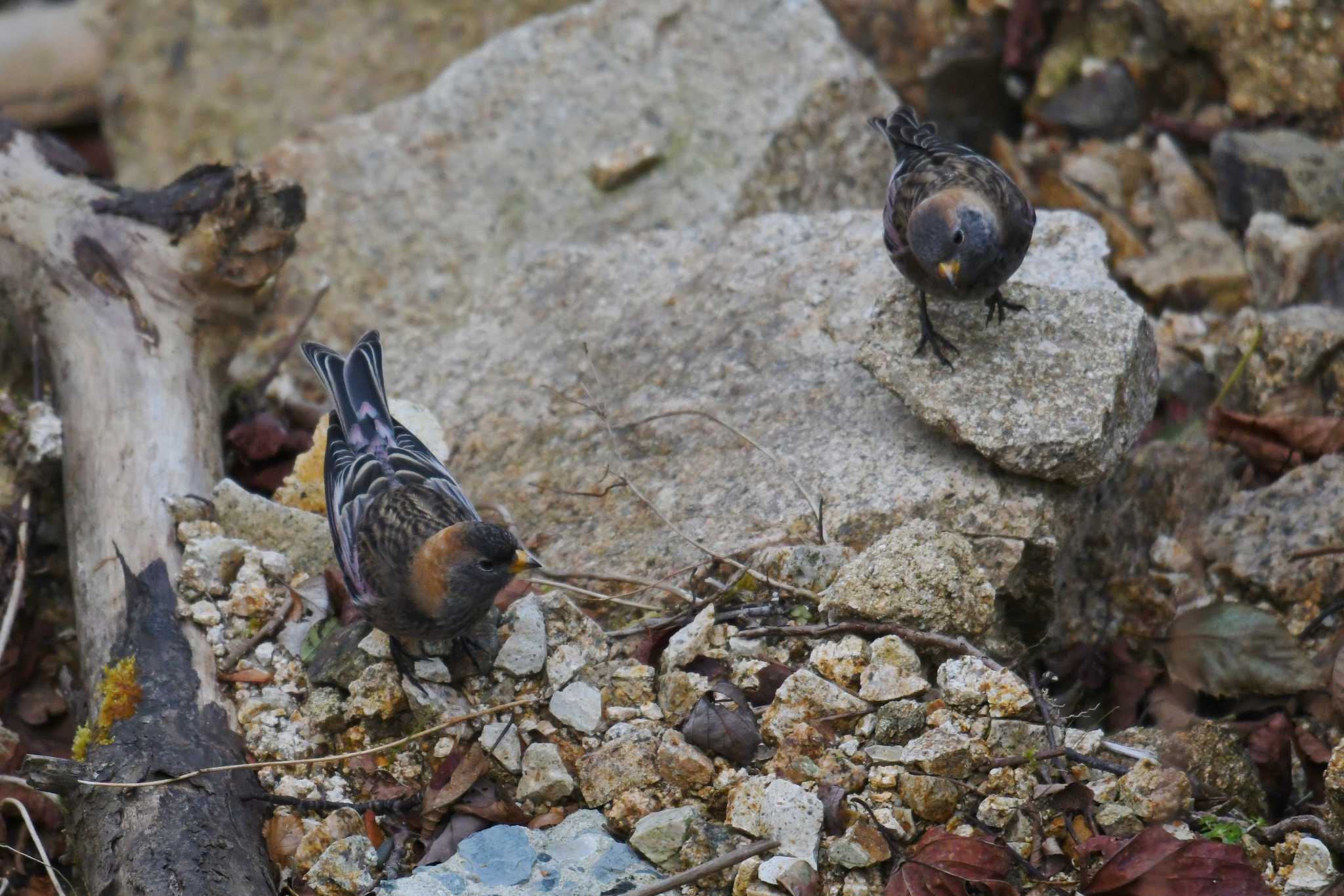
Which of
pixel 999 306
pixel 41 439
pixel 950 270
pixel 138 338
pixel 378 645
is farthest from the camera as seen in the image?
pixel 138 338

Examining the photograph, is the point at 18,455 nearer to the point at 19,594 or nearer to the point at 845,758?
the point at 19,594

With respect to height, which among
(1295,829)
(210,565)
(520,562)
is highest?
(520,562)

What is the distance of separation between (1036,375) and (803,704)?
140 centimetres

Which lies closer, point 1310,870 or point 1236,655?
point 1310,870

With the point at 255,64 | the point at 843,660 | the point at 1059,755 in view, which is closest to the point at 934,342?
the point at 843,660

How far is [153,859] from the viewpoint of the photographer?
12.0 feet

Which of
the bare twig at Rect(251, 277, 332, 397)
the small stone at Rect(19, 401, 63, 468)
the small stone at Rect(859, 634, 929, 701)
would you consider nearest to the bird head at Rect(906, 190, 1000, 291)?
the small stone at Rect(859, 634, 929, 701)

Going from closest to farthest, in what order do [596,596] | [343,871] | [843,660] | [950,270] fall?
[343,871] → [843,660] → [950,270] → [596,596]

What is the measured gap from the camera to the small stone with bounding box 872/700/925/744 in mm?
3727

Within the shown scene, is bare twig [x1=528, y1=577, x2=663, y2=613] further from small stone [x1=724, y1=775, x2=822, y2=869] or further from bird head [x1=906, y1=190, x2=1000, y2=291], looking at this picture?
bird head [x1=906, y1=190, x2=1000, y2=291]

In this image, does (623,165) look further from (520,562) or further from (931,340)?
(520,562)

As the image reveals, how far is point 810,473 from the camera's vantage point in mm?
4703

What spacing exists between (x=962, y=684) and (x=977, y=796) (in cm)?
30

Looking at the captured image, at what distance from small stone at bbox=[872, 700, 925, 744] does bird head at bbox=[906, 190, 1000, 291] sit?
1.38 meters
